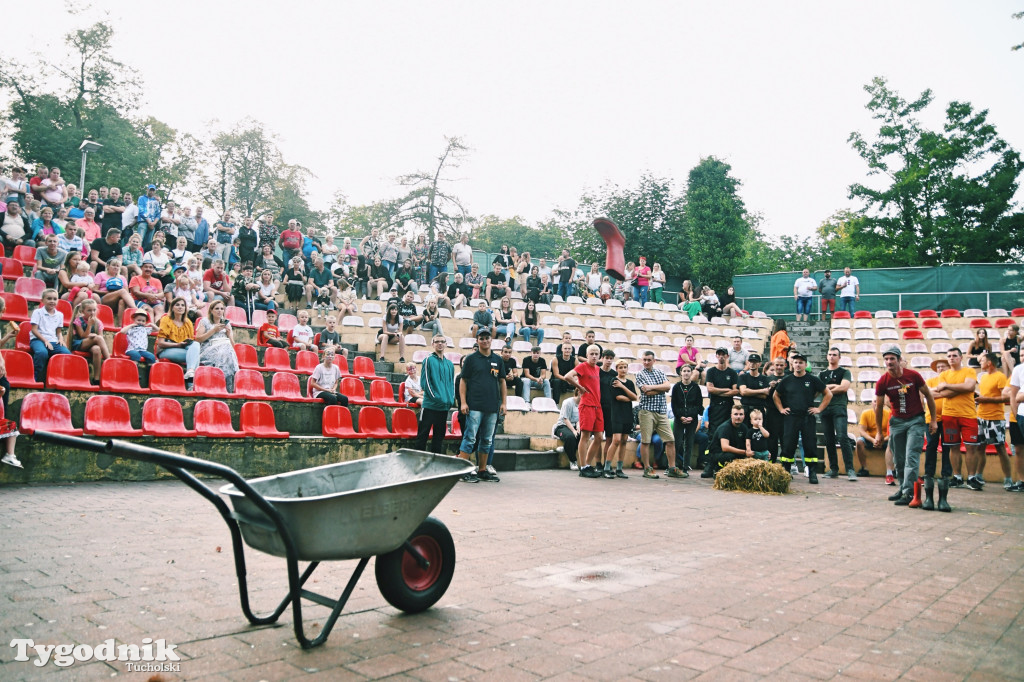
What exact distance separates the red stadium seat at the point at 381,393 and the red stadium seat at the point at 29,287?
19.3 feet

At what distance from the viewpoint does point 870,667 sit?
123 inches

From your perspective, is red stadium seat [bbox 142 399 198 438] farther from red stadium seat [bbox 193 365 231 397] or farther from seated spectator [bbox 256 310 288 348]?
seated spectator [bbox 256 310 288 348]

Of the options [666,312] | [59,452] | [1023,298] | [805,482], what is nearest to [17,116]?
[666,312]


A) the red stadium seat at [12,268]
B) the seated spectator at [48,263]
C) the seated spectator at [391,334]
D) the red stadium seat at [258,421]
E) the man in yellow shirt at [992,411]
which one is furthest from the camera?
the seated spectator at [391,334]

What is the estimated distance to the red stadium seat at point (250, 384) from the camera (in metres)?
10.5

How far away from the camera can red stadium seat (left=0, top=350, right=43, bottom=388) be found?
859cm

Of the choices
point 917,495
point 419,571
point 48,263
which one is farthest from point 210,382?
point 917,495

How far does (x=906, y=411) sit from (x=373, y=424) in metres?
7.01

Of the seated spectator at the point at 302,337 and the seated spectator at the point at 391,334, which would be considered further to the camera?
the seated spectator at the point at 391,334

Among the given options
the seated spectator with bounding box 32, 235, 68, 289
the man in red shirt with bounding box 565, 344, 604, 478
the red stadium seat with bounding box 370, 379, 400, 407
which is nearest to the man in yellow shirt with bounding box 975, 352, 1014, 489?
the man in red shirt with bounding box 565, 344, 604, 478

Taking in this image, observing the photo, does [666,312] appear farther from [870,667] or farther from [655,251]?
[870,667]

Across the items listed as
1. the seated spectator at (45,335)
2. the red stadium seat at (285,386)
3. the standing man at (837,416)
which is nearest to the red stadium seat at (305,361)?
the red stadium seat at (285,386)

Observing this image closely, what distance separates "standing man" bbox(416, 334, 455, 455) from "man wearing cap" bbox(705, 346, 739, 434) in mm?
4265

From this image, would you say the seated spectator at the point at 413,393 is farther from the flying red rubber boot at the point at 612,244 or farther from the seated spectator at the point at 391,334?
the flying red rubber boot at the point at 612,244
